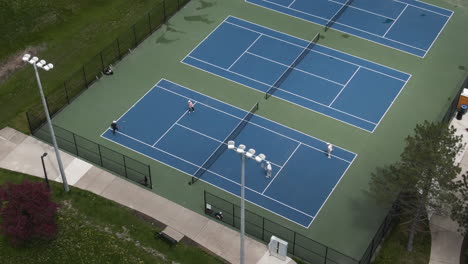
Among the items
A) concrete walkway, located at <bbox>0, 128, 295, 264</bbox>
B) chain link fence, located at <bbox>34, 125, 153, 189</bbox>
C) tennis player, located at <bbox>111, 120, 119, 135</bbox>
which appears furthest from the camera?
tennis player, located at <bbox>111, 120, 119, 135</bbox>

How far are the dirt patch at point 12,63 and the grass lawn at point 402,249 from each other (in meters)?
29.4

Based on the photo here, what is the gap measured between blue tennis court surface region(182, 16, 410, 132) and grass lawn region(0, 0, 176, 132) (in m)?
7.05

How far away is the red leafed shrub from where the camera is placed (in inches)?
1443

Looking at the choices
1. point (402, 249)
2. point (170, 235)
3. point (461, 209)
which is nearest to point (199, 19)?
point (170, 235)

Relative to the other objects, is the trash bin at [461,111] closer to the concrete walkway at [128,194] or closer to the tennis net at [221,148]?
the tennis net at [221,148]

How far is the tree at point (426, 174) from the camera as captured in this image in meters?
34.7

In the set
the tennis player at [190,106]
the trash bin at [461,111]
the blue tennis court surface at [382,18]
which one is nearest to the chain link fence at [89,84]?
the tennis player at [190,106]

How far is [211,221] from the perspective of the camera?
39781 millimetres

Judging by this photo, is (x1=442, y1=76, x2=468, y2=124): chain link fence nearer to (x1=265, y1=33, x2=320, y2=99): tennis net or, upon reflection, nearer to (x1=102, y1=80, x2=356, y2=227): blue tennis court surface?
(x1=102, y1=80, x2=356, y2=227): blue tennis court surface

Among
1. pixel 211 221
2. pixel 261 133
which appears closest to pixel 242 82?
pixel 261 133

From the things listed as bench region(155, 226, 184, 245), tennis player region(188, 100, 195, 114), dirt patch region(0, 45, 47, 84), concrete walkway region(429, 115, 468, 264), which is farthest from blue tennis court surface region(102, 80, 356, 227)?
dirt patch region(0, 45, 47, 84)

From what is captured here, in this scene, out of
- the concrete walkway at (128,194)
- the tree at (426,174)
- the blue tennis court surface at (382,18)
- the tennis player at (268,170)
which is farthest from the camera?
the blue tennis court surface at (382,18)

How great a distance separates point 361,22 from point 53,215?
29.2m

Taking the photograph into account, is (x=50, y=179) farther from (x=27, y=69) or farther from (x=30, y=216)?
(x=27, y=69)
